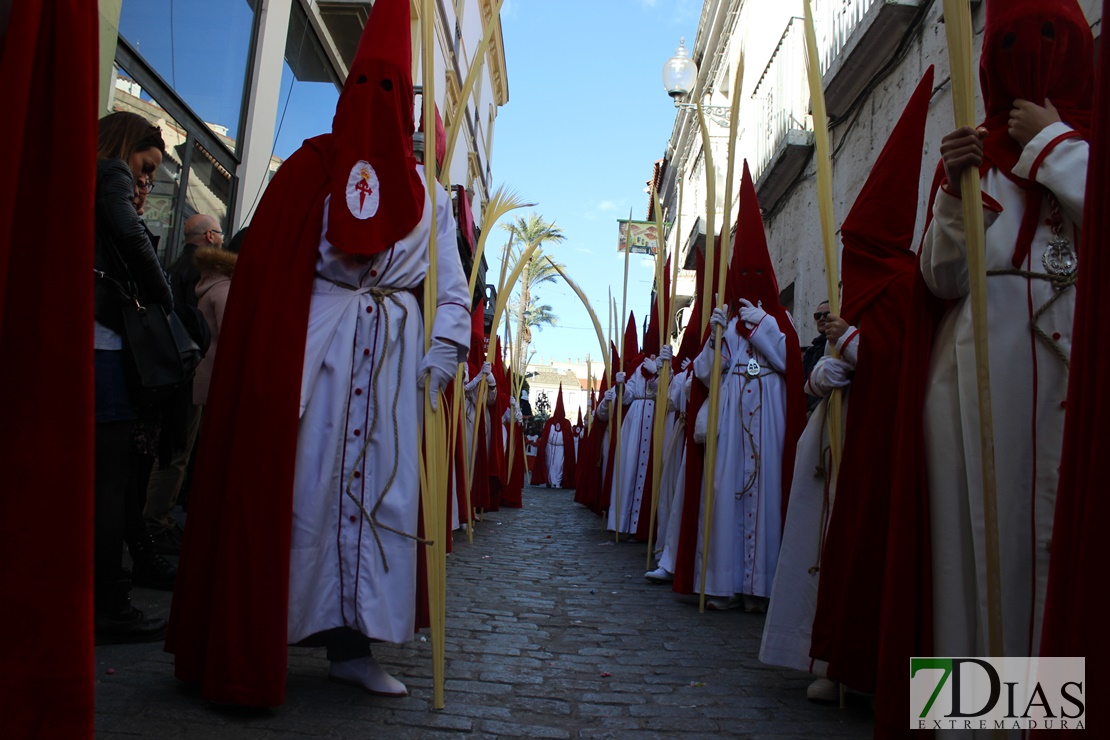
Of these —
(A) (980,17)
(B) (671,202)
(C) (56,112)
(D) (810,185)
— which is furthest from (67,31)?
(B) (671,202)

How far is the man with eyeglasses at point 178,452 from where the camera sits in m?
5.15

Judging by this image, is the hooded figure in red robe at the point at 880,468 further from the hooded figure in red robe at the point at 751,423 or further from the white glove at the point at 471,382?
the white glove at the point at 471,382

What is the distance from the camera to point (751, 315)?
579 centimetres

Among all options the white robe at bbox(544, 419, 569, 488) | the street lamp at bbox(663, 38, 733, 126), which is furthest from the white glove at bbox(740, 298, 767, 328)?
the white robe at bbox(544, 419, 569, 488)

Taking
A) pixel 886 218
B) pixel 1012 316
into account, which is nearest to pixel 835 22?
pixel 886 218

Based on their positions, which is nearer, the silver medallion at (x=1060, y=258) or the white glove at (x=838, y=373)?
the silver medallion at (x=1060, y=258)

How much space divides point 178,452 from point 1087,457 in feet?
15.3

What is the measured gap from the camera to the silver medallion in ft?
7.85

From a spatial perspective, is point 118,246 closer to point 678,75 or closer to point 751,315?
point 751,315

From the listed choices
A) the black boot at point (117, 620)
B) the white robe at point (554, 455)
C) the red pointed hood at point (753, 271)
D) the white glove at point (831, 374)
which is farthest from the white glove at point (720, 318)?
the white robe at point (554, 455)

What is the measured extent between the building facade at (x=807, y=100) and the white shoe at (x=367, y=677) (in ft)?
7.50

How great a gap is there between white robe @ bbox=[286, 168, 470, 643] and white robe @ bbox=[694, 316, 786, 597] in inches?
111

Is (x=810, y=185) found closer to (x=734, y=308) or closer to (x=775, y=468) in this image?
(x=734, y=308)

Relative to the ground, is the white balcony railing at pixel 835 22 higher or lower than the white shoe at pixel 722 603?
higher
